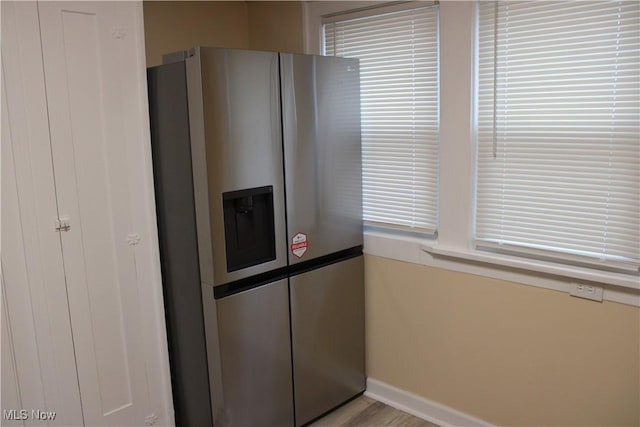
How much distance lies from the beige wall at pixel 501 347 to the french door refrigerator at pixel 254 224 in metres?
0.33

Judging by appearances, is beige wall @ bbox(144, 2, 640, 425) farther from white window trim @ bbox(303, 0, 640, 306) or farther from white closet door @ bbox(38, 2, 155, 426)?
white closet door @ bbox(38, 2, 155, 426)

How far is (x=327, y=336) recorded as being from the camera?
2.71 m

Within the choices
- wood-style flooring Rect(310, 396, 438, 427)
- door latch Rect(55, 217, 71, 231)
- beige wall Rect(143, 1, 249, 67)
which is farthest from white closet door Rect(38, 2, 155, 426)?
wood-style flooring Rect(310, 396, 438, 427)

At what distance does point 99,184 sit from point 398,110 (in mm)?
1448

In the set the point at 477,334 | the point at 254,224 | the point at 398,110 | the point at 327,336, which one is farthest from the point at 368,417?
the point at 398,110

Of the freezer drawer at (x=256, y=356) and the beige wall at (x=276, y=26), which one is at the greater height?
the beige wall at (x=276, y=26)

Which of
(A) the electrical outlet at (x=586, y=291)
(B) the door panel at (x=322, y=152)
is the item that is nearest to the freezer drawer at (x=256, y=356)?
(B) the door panel at (x=322, y=152)

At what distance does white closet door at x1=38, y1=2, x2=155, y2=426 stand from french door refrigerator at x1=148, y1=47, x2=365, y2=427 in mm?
180

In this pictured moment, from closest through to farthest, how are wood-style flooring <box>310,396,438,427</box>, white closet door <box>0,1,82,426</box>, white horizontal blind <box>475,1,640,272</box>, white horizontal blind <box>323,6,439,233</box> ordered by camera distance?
white closet door <box>0,1,82,426</box> < white horizontal blind <box>475,1,640,272</box> < white horizontal blind <box>323,6,439,233</box> < wood-style flooring <box>310,396,438,427</box>

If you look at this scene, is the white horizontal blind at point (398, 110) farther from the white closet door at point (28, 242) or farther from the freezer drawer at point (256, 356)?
the white closet door at point (28, 242)

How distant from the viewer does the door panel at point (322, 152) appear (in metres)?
2.40

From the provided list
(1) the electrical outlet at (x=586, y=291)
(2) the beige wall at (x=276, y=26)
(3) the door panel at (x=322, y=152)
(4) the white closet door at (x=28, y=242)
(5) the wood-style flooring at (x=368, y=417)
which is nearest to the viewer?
(4) the white closet door at (x=28, y=242)

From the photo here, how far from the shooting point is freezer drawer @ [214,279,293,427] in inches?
89.6

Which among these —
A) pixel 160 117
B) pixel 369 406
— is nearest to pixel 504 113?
pixel 160 117
